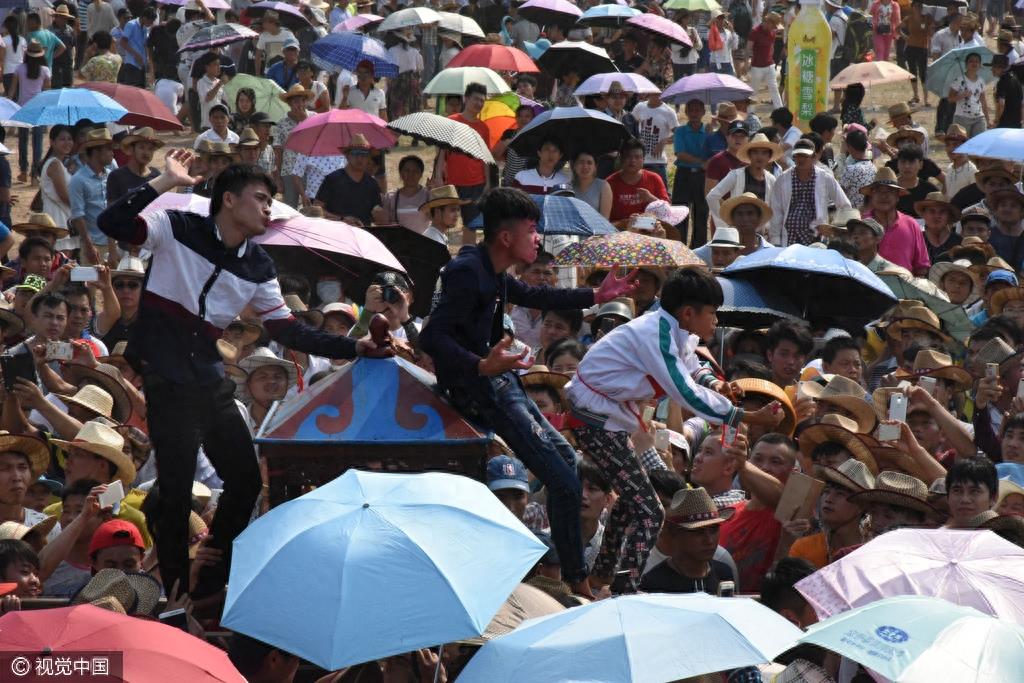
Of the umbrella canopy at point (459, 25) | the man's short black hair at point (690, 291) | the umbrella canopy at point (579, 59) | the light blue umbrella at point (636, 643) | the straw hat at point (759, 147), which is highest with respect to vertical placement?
the man's short black hair at point (690, 291)

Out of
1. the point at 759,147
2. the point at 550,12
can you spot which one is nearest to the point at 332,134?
the point at 759,147

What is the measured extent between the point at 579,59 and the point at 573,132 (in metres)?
5.44

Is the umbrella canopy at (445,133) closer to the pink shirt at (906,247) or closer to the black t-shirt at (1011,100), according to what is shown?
the pink shirt at (906,247)

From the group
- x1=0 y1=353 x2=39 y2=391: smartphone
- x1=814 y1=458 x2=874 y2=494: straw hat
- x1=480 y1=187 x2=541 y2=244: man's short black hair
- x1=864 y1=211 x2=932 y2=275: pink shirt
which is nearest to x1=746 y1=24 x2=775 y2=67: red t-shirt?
x1=864 y1=211 x2=932 y2=275: pink shirt

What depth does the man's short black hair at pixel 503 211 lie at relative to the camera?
7148mm

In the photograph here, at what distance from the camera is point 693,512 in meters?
7.71

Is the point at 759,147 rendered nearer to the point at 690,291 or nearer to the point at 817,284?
the point at 817,284

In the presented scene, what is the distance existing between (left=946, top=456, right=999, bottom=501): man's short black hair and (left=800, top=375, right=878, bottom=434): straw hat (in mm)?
1448

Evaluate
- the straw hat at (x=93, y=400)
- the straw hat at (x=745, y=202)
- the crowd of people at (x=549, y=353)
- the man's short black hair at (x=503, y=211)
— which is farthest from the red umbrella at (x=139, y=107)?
the man's short black hair at (x=503, y=211)

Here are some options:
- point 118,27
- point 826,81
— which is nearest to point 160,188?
point 826,81

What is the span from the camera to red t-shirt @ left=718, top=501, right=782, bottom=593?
8.38m

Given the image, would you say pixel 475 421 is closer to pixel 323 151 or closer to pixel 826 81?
pixel 323 151

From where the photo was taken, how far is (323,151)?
54.7 ft

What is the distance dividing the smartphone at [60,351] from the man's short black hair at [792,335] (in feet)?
14.0
